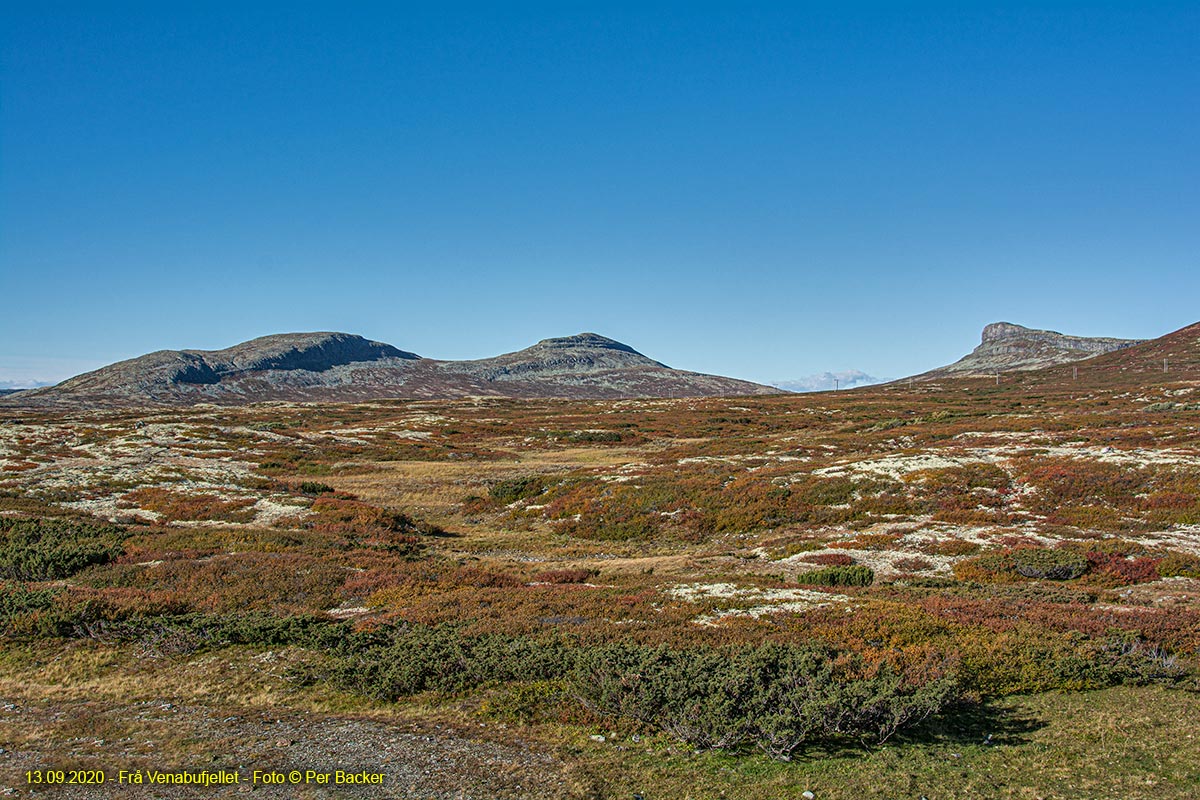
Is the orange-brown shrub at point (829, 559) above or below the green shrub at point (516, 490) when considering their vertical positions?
below

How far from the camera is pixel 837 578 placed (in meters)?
22.9

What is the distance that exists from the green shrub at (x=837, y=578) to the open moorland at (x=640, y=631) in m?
0.15

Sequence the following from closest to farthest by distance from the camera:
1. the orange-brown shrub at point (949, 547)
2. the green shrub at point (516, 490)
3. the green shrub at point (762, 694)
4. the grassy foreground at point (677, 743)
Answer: the grassy foreground at point (677, 743), the green shrub at point (762, 694), the orange-brown shrub at point (949, 547), the green shrub at point (516, 490)

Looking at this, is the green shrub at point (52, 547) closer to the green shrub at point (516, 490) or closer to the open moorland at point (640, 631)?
the open moorland at point (640, 631)

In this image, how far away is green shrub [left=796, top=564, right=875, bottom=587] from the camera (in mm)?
22688

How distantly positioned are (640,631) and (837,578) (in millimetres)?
10676

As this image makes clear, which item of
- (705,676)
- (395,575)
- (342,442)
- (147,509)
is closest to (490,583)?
(395,575)

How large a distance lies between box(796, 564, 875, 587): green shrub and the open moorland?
149mm

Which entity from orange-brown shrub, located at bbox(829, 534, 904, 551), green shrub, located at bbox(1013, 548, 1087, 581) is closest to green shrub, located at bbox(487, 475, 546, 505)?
orange-brown shrub, located at bbox(829, 534, 904, 551)

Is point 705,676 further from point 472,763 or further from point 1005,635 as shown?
point 1005,635

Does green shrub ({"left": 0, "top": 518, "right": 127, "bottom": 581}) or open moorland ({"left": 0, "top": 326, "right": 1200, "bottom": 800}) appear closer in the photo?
open moorland ({"left": 0, "top": 326, "right": 1200, "bottom": 800})

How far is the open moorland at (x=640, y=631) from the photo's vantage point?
10164 millimetres

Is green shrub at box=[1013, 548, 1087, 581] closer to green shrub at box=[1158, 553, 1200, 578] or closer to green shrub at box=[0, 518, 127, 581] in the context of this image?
green shrub at box=[1158, 553, 1200, 578]

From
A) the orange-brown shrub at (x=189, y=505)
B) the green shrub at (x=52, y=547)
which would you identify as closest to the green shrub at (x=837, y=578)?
the green shrub at (x=52, y=547)
